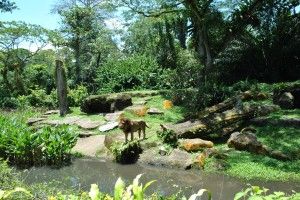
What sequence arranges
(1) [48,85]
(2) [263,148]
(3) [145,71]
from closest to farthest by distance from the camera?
(2) [263,148], (3) [145,71], (1) [48,85]

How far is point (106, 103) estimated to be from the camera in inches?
663

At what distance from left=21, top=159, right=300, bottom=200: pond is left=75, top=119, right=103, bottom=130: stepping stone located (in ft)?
10.1

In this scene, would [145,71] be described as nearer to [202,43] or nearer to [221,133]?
[202,43]

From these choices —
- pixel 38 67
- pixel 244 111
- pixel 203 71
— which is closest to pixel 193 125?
pixel 244 111

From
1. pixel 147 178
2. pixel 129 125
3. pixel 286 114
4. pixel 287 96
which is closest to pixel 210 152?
pixel 147 178

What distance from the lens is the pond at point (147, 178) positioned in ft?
27.0

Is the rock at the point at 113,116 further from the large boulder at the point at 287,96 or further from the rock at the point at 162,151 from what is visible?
the large boulder at the point at 287,96

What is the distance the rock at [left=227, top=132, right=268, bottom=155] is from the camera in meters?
9.97

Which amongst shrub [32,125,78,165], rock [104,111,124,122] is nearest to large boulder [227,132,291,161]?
shrub [32,125,78,165]

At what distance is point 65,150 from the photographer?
1086 centimetres

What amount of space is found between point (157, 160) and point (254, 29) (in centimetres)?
1239

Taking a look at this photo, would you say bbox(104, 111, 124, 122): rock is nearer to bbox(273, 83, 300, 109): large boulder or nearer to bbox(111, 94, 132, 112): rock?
bbox(111, 94, 132, 112): rock

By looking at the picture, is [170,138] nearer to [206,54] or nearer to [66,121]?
[66,121]

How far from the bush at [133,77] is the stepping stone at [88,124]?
6392 mm
